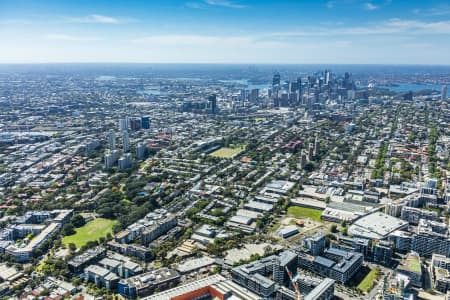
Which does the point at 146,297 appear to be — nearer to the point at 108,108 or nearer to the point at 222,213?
the point at 222,213

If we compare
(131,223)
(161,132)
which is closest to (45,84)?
(161,132)

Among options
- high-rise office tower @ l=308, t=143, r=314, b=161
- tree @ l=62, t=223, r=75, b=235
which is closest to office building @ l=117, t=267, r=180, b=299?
tree @ l=62, t=223, r=75, b=235

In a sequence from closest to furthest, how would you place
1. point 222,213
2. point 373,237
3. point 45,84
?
1. point 373,237
2. point 222,213
3. point 45,84

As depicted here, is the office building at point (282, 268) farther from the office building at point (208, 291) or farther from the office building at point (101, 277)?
the office building at point (101, 277)

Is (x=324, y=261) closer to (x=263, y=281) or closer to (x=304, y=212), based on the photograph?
(x=263, y=281)

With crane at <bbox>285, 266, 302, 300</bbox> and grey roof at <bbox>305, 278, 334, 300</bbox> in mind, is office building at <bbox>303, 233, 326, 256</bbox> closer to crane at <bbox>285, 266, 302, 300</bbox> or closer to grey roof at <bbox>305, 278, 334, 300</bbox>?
crane at <bbox>285, 266, 302, 300</bbox>

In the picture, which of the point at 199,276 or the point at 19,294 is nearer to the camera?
the point at 19,294

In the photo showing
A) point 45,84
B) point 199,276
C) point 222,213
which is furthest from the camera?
point 45,84
